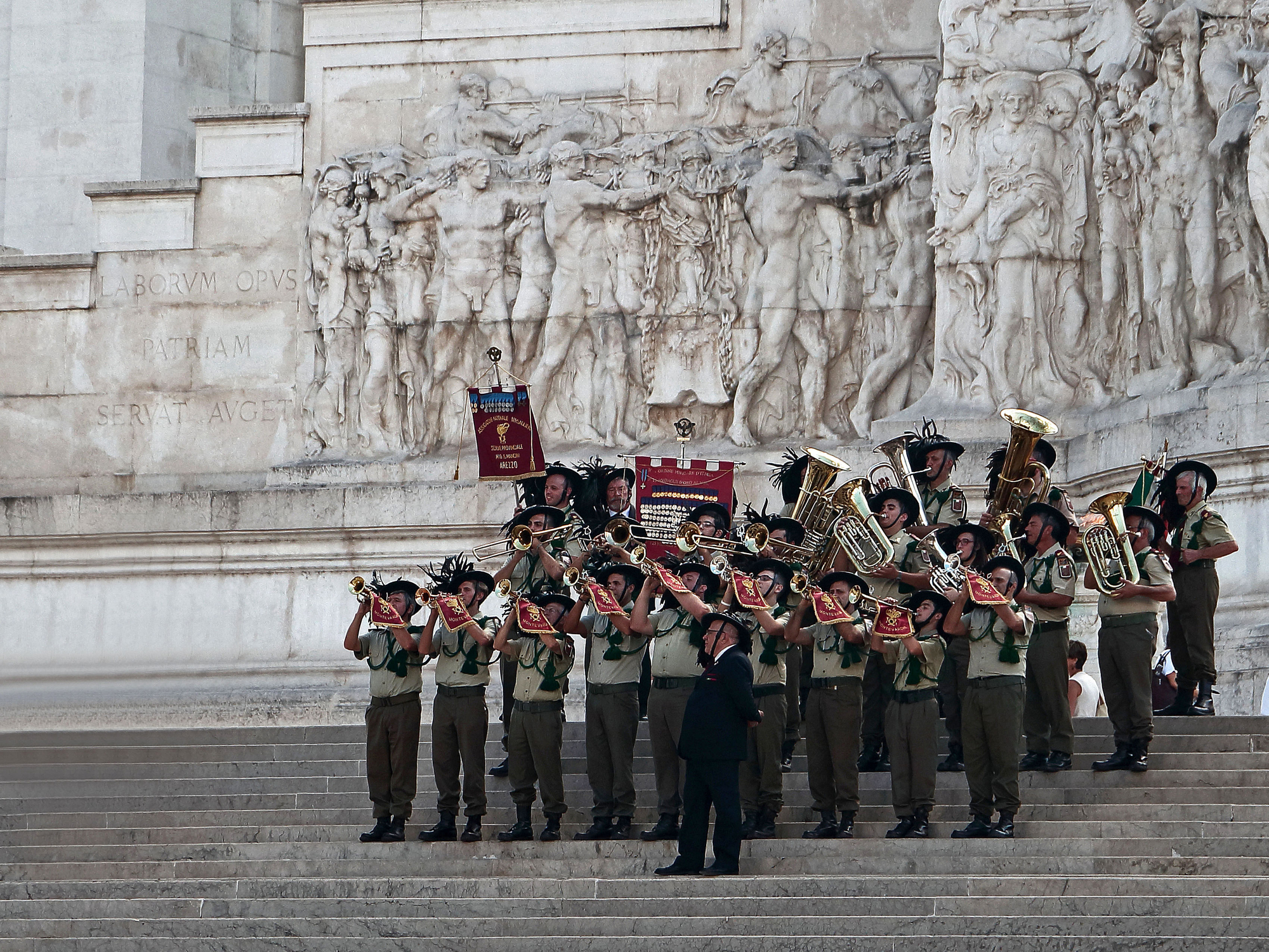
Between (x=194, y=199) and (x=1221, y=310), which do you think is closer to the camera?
(x=1221, y=310)

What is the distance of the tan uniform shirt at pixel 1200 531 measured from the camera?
14.2m

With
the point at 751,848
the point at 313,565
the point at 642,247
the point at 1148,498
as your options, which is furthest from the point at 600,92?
the point at 751,848

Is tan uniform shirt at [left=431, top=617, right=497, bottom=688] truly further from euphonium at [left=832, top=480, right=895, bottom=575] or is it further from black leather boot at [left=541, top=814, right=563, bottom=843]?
euphonium at [left=832, top=480, right=895, bottom=575]

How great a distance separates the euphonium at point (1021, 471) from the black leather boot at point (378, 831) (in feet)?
13.4

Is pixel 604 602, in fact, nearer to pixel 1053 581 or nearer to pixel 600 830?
pixel 600 830

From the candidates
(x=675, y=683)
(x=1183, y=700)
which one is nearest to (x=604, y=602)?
(x=675, y=683)

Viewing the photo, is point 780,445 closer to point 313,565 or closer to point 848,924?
point 313,565

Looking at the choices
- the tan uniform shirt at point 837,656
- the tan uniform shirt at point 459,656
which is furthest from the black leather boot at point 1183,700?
the tan uniform shirt at point 459,656

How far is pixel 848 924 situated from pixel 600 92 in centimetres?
1218

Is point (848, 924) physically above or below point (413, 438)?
below

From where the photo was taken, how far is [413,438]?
22.3 meters

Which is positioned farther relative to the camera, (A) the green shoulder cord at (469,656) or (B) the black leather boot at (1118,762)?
(A) the green shoulder cord at (469,656)

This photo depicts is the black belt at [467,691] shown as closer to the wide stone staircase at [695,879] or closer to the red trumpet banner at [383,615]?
the red trumpet banner at [383,615]

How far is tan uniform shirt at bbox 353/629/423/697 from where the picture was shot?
14.5 meters
